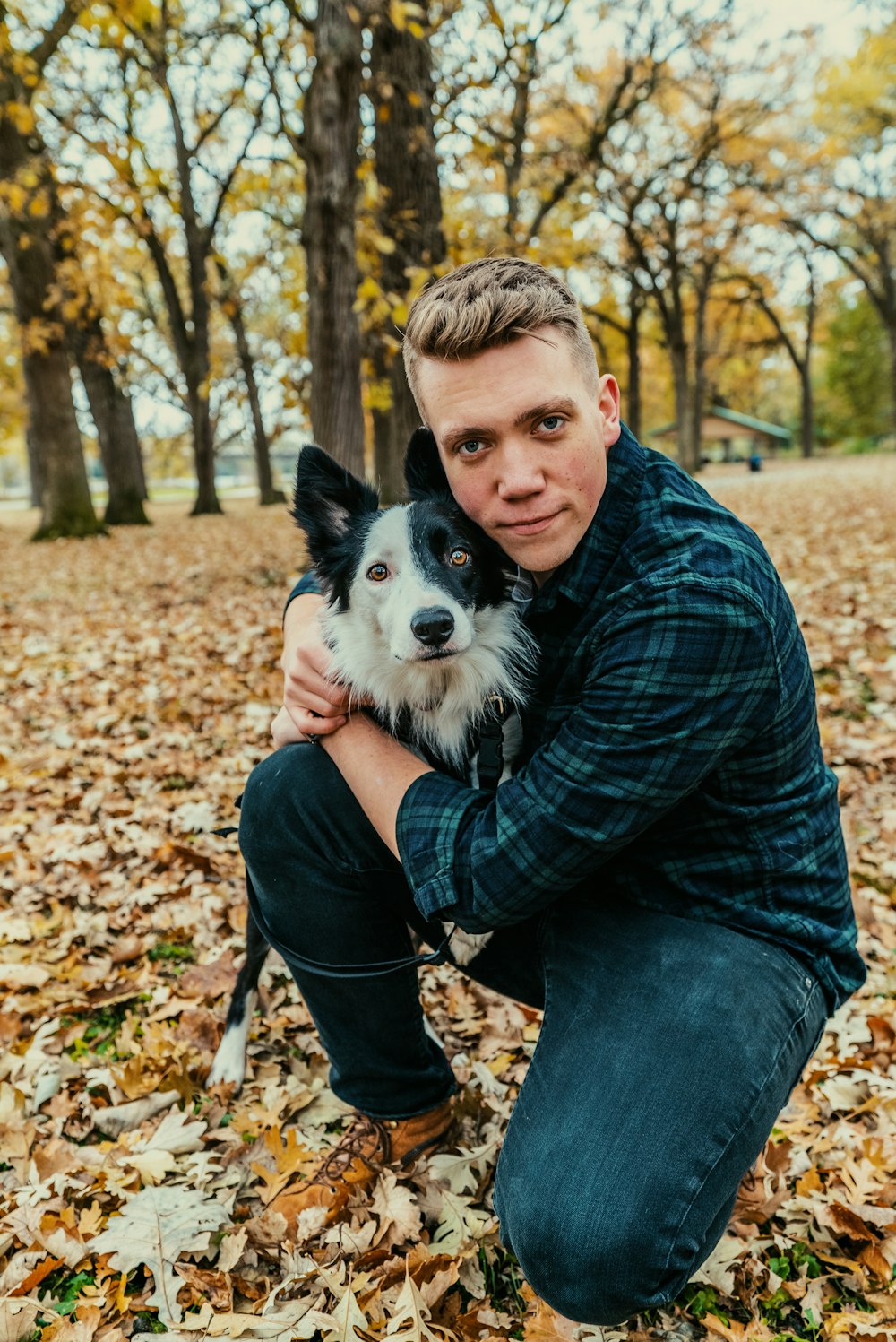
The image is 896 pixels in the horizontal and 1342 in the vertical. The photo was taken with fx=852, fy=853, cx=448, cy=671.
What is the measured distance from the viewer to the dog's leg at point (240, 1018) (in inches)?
118

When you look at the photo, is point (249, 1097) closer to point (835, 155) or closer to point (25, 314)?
point (25, 314)

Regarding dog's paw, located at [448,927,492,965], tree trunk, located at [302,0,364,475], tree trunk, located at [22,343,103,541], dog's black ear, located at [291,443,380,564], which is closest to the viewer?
dog's paw, located at [448,927,492,965]

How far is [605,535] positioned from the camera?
7.14 feet

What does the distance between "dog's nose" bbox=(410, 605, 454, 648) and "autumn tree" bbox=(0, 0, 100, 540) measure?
13.0m

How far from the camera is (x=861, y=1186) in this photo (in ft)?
7.86

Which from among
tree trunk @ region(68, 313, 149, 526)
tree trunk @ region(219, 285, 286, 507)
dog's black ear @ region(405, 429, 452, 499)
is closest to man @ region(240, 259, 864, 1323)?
dog's black ear @ region(405, 429, 452, 499)

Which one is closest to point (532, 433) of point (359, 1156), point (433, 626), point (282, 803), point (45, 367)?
point (433, 626)

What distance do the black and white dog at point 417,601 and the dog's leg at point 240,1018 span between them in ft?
2.76

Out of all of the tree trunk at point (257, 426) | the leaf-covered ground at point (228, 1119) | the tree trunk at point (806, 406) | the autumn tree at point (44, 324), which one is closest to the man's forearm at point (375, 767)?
the leaf-covered ground at point (228, 1119)

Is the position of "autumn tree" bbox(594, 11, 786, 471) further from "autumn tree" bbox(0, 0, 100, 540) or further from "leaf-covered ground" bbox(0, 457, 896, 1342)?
"leaf-covered ground" bbox(0, 457, 896, 1342)

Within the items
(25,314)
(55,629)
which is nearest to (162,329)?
(25,314)

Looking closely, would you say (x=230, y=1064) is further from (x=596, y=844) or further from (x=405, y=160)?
(x=405, y=160)

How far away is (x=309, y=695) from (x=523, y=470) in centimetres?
97

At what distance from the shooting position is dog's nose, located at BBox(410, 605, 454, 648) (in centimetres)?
242
